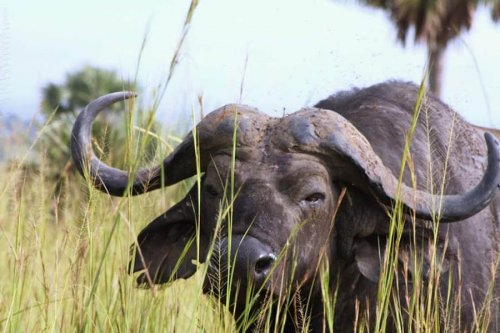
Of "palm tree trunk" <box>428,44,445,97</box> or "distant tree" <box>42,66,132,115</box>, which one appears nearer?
"distant tree" <box>42,66,132,115</box>

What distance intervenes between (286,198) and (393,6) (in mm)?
23046

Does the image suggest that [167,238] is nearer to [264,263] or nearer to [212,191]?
[212,191]

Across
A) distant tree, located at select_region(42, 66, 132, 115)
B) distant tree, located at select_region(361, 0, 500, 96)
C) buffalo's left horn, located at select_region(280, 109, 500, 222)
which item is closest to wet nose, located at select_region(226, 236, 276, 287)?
buffalo's left horn, located at select_region(280, 109, 500, 222)

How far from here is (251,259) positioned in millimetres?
3764

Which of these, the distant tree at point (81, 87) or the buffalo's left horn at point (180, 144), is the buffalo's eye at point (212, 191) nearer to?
the buffalo's left horn at point (180, 144)

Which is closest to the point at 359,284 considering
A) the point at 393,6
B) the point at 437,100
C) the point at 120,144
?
the point at 437,100

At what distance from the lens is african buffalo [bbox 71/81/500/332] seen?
403 centimetres

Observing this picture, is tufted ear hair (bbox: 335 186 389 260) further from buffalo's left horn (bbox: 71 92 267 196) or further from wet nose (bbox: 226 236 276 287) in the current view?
wet nose (bbox: 226 236 276 287)

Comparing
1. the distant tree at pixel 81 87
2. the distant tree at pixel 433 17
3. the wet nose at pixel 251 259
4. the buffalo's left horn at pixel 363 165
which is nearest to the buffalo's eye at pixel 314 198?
the buffalo's left horn at pixel 363 165

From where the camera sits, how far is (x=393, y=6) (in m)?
26.5

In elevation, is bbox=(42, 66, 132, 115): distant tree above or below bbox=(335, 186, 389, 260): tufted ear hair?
below

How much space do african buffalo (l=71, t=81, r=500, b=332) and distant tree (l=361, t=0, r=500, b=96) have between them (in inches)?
842

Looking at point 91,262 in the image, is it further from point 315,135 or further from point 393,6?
point 393,6

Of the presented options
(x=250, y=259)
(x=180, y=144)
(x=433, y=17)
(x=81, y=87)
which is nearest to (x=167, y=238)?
Answer: (x=180, y=144)
